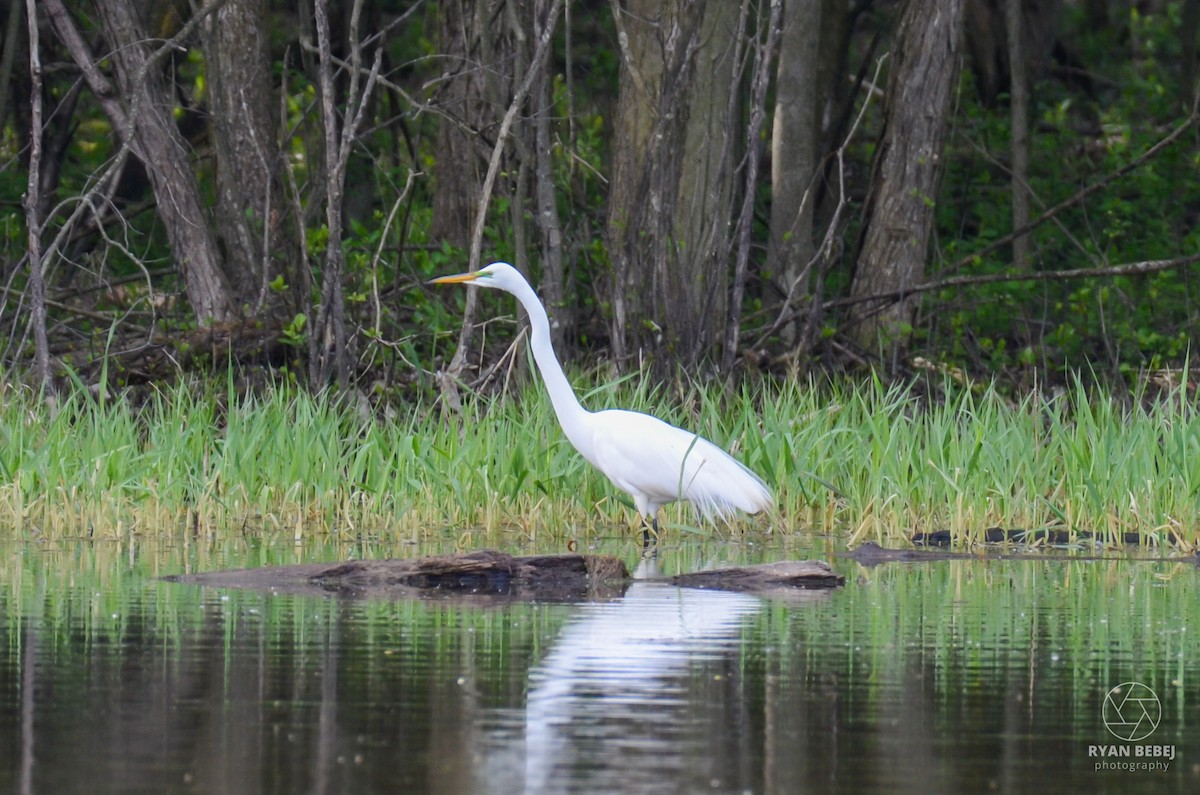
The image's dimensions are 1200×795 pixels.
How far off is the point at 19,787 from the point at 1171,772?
2372 millimetres

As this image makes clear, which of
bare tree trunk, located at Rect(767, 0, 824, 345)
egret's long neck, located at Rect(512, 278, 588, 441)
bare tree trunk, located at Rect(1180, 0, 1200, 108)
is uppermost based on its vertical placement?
bare tree trunk, located at Rect(1180, 0, 1200, 108)

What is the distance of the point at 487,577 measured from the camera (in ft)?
20.6

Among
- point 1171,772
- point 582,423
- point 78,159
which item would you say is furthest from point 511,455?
point 78,159

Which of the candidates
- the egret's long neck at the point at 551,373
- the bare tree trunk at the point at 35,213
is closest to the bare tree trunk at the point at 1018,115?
the egret's long neck at the point at 551,373

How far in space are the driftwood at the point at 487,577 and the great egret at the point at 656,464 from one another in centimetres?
152

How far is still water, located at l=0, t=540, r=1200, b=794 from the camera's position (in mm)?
3707

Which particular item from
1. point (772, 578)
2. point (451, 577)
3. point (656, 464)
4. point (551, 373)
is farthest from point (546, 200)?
point (772, 578)

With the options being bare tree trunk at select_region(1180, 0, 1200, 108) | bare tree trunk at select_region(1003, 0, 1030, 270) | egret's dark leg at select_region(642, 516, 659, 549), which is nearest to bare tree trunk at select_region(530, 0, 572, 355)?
egret's dark leg at select_region(642, 516, 659, 549)

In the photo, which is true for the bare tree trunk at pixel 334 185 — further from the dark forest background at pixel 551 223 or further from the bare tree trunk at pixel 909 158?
the bare tree trunk at pixel 909 158

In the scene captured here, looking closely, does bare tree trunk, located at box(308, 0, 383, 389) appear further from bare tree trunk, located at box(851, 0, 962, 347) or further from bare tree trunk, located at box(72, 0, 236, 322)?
bare tree trunk, located at box(851, 0, 962, 347)

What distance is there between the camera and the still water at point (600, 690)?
3.71 metres

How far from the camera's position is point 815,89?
43.7ft

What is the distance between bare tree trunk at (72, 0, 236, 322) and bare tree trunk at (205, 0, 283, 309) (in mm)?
271

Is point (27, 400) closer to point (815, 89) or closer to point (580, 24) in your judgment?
point (815, 89)
